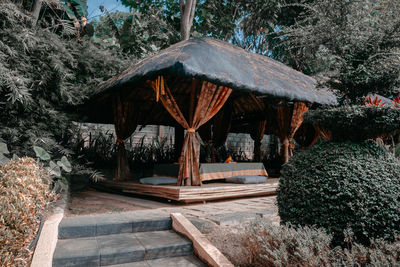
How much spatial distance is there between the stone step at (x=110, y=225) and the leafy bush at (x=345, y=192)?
1452 mm

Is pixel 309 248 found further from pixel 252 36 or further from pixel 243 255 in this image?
pixel 252 36

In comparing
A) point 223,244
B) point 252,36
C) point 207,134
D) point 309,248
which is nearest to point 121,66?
point 207,134

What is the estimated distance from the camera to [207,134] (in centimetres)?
930

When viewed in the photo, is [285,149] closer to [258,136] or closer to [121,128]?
[258,136]

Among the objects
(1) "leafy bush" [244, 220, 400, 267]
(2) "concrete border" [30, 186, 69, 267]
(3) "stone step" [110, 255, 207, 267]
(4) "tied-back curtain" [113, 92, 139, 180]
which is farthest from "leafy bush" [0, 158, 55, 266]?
(4) "tied-back curtain" [113, 92, 139, 180]

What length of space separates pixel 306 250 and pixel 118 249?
1642 millimetres

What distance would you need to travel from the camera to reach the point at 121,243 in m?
2.64

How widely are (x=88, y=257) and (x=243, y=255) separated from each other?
1.34m

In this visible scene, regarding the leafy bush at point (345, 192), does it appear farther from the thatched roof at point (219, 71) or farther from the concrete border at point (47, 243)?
the concrete border at point (47, 243)

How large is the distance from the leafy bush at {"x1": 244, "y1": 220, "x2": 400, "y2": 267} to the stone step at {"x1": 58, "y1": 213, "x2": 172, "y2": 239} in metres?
1.18

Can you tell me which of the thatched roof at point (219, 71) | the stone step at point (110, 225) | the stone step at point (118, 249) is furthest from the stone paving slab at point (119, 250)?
the thatched roof at point (219, 71)

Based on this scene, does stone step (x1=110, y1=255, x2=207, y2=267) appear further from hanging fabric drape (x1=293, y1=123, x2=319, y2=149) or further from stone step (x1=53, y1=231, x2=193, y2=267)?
hanging fabric drape (x1=293, y1=123, x2=319, y2=149)

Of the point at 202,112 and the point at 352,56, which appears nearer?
the point at 352,56

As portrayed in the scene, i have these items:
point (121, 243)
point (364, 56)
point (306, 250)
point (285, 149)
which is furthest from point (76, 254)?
point (285, 149)
